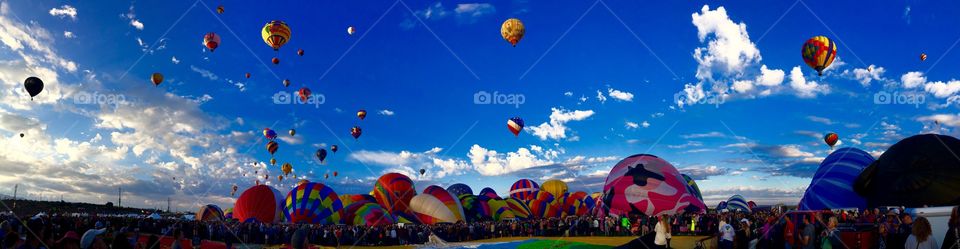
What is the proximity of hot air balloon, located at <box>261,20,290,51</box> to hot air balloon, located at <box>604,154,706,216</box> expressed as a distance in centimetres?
2064

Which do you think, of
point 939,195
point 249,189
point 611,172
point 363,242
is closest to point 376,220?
point 363,242

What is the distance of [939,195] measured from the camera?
20.1 m

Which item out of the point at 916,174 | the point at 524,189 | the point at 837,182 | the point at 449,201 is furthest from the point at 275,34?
the point at 524,189

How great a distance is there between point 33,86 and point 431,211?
21.4 m

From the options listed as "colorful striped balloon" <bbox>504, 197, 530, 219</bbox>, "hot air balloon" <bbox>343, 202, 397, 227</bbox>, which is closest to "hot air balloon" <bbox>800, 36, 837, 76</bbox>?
"colorful striped balloon" <bbox>504, 197, 530, 219</bbox>

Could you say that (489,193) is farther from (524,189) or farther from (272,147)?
(272,147)

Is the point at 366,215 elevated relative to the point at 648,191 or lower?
lower

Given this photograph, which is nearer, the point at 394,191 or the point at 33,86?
the point at 33,86

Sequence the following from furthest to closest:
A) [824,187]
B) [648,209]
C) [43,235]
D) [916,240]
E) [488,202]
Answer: [488,202] < [648,209] < [824,187] < [43,235] < [916,240]

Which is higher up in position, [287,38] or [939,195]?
[287,38]

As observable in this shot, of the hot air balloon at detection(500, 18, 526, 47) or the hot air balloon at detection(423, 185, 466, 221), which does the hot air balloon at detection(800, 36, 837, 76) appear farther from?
the hot air balloon at detection(423, 185, 466, 221)

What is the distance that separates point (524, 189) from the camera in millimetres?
55375

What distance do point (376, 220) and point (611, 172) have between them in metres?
14.5

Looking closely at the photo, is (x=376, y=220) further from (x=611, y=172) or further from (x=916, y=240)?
(x=916, y=240)
